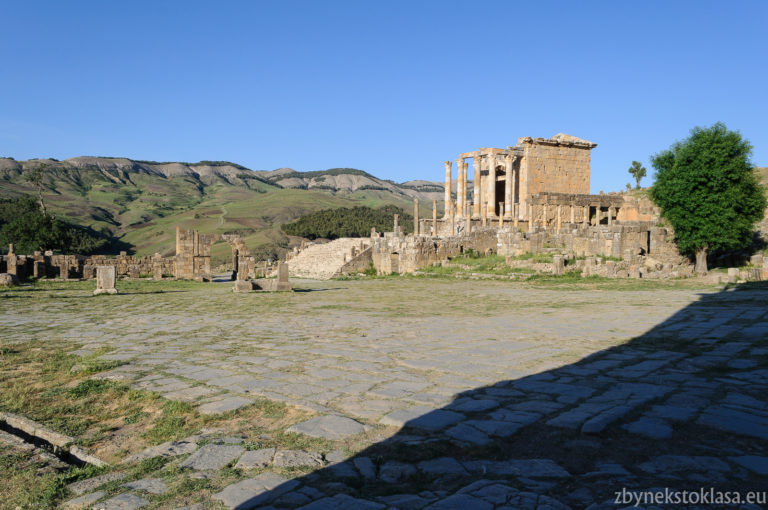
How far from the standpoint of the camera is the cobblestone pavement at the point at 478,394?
9.53 ft

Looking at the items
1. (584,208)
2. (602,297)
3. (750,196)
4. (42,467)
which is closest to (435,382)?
(42,467)

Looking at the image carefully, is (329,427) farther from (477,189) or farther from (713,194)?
(477,189)

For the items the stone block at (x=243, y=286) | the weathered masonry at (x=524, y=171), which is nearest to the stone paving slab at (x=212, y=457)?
the stone block at (x=243, y=286)

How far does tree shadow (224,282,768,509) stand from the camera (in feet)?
9.15

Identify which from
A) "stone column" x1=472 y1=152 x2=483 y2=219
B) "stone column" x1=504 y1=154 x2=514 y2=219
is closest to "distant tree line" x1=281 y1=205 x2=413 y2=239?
"stone column" x1=472 y1=152 x2=483 y2=219

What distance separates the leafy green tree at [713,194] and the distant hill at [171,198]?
1562 inches

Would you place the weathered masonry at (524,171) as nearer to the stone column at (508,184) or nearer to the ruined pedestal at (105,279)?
the stone column at (508,184)

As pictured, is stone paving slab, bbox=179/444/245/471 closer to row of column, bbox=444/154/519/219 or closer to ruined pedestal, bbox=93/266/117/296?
ruined pedestal, bbox=93/266/117/296

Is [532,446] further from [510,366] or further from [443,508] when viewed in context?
[510,366]

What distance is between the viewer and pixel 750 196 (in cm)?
2408

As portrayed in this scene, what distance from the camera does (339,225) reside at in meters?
71.7

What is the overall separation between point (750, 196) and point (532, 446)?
26.3 meters

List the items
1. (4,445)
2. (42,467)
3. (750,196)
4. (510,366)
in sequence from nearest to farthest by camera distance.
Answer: (42,467) → (4,445) → (510,366) → (750,196)

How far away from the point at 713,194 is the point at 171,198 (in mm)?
125087
